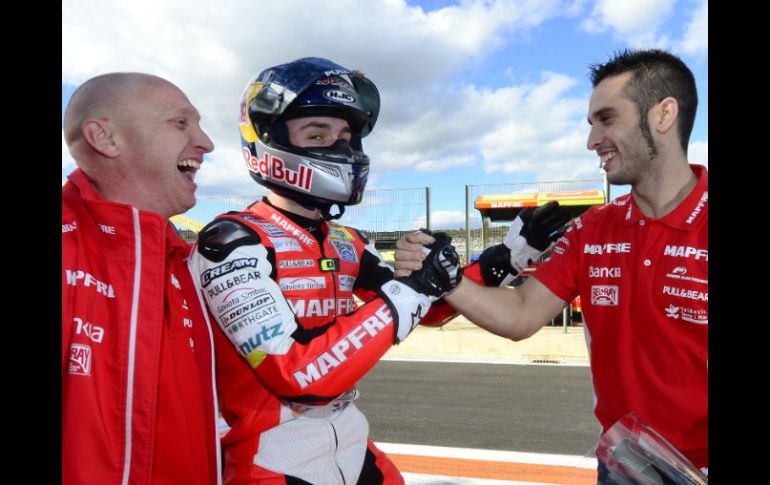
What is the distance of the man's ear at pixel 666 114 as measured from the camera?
2438mm

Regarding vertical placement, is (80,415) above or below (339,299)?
below

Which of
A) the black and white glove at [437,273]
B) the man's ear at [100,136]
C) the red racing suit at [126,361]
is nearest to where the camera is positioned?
the red racing suit at [126,361]

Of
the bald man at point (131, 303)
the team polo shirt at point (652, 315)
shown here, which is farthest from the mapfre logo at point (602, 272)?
the bald man at point (131, 303)

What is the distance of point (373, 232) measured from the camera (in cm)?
1223

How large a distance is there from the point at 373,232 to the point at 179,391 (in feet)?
34.9

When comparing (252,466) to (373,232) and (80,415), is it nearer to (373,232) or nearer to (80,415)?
(80,415)

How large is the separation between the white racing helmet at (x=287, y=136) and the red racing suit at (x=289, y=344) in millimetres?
156

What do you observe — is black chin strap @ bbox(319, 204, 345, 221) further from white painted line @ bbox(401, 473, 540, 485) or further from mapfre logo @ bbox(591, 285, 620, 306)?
white painted line @ bbox(401, 473, 540, 485)

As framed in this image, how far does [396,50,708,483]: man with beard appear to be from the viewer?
2.14 m

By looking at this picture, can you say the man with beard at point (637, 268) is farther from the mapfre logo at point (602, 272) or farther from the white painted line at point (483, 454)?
the white painted line at point (483, 454)

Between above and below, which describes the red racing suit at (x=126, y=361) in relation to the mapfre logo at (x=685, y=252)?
below

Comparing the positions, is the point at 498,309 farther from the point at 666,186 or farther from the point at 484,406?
the point at 484,406

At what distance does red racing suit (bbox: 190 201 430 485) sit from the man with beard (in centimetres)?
33
